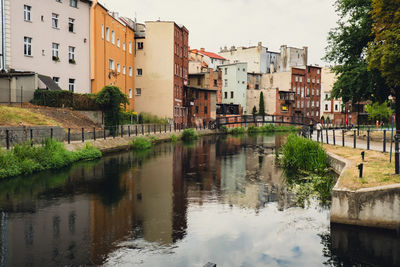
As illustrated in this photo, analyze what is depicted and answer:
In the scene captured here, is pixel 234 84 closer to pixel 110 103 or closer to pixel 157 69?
pixel 157 69

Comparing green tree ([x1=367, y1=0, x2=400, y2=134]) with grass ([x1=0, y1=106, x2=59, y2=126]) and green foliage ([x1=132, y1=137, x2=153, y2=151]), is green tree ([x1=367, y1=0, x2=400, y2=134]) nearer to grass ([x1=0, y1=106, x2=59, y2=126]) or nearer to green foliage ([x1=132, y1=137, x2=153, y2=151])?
green foliage ([x1=132, y1=137, x2=153, y2=151])

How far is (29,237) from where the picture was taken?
929 cm

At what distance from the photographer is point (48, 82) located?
3170 centimetres

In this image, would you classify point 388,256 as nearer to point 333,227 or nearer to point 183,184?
point 333,227

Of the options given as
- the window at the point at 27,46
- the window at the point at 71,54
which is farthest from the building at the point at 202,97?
the window at the point at 27,46

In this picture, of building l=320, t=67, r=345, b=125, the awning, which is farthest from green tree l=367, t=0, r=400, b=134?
building l=320, t=67, r=345, b=125

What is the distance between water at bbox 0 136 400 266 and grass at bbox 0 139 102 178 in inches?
28.0

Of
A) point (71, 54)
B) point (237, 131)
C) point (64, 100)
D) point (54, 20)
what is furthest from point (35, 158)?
point (237, 131)

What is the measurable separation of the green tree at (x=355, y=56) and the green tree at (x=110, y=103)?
17541 millimetres

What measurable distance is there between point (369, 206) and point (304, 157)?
9.66m

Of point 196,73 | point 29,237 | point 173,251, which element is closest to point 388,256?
point 173,251

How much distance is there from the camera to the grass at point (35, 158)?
1634 centimetres

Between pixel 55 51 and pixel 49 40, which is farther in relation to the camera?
pixel 55 51

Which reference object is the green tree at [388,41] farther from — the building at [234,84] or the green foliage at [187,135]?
the building at [234,84]
